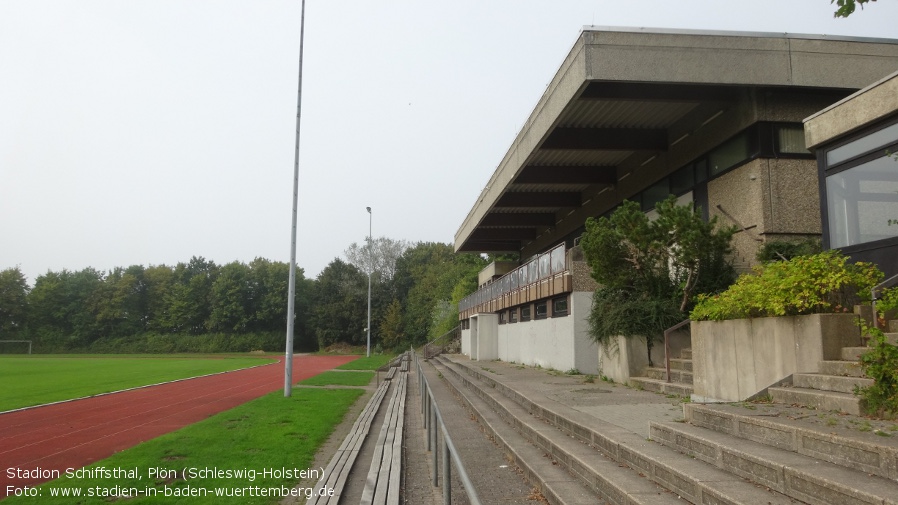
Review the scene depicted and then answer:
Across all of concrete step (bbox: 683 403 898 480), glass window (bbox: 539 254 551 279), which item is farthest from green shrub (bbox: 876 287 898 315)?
glass window (bbox: 539 254 551 279)

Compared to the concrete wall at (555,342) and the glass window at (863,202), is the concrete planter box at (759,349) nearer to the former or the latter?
the glass window at (863,202)

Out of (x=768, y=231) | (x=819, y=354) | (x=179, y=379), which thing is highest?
(x=768, y=231)

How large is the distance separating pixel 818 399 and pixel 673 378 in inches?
240

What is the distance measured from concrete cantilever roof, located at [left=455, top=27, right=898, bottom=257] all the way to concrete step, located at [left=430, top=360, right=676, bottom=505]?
25.0 feet

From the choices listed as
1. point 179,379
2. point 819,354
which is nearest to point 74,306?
point 179,379

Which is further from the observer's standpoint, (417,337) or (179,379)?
(417,337)

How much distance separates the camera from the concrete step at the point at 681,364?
1151cm

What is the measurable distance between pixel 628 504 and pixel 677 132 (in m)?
14.4

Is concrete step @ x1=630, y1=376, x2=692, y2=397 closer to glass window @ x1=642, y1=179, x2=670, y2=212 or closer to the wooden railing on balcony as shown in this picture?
the wooden railing on balcony

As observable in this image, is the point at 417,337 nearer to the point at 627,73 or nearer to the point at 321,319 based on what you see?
the point at 321,319

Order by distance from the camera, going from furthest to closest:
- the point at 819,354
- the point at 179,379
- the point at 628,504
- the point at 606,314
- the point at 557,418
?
1. the point at 179,379
2. the point at 606,314
3. the point at 557,418
4. the point at 819,354
5. the point at 628,504

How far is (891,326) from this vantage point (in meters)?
6.64

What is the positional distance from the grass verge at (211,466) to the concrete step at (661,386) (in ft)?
19.8

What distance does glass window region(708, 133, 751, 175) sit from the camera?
14.0 meters
